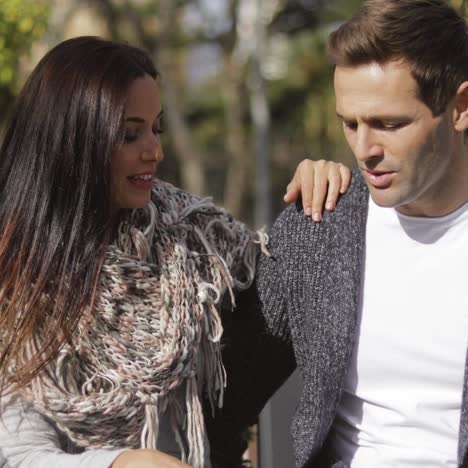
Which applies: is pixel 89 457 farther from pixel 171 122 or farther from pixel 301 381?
pixel 171 122

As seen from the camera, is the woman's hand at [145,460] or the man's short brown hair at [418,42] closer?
the woman's hand at [145,460]

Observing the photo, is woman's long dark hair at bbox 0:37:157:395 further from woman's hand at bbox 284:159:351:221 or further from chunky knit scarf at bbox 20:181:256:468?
woman's hand at bbox 284:159:351:221

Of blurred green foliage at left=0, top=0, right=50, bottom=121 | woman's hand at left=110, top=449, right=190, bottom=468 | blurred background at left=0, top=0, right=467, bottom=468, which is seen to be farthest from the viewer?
blurred background at left=0, top=0, right=467, bottom=468

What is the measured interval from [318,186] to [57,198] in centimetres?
77

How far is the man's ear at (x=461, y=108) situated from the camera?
2.67m

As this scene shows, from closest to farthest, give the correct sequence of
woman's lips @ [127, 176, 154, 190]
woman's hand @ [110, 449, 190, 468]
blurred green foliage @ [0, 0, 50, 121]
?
woman's hand @ [110, 449, 190, 468] < woman's lips @ [127, 176, 154, 190] < blurred green foliage @ [0, 0, 50, 121]

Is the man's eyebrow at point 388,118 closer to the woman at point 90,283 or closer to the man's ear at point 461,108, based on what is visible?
the man's ear at point 461,108

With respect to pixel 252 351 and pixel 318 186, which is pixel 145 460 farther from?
pixel 318 186

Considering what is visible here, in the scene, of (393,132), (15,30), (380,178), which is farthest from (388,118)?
(15,30)

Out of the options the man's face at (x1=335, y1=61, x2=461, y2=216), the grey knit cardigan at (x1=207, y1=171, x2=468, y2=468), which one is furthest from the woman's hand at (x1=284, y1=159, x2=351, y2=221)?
the man's face at (x1=335, y1=61, x2=461, y2=216)

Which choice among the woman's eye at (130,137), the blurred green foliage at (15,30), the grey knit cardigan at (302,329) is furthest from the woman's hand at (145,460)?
the blurred green foliage at (15,30)

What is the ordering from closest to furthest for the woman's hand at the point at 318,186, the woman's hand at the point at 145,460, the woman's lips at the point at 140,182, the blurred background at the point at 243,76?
the woman's hand at the point at 145,460, the woman's lips at the point at 140,182, the woman's hand at the point at 318,186, the blurred background at the point at 243,76

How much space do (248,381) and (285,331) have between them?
191 mm

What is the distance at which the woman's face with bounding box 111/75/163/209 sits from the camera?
8.73 ft
